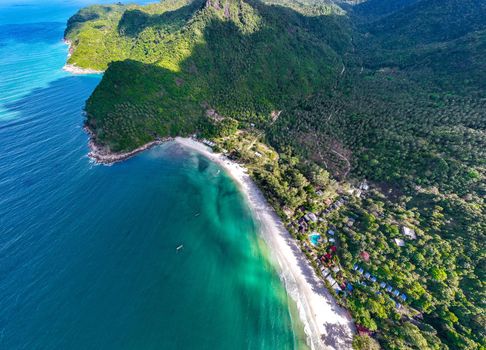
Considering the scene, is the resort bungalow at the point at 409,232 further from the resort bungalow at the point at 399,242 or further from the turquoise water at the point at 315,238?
the turquoise water at the point at 315,238

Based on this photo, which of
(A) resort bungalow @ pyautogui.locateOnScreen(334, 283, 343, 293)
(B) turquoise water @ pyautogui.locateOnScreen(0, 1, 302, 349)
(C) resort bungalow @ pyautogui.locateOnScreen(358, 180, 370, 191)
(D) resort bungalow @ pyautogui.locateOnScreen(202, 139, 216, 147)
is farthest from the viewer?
(D) resort bungalow @ pyautogui.locateOnScreen(202, 139, 216, 147)

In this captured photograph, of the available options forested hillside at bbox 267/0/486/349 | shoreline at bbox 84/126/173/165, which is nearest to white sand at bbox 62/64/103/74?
shoreline at bbox 84/126/173/165

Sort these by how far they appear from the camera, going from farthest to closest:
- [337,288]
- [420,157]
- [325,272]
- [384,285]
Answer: [420,157] < [325,272] < [337,288] < [384,285]

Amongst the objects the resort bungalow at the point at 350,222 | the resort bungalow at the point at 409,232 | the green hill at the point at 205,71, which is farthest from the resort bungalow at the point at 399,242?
the green hill at the point at 205,71

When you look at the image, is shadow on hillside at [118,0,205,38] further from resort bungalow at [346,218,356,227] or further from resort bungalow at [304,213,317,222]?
resort bungalow at [346,218,356,227]

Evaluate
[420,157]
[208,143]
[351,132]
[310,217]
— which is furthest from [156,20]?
[420,157]

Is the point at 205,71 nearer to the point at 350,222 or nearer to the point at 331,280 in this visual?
the point at 350,222

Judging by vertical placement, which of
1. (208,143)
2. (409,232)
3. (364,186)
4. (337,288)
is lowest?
(337,288)
